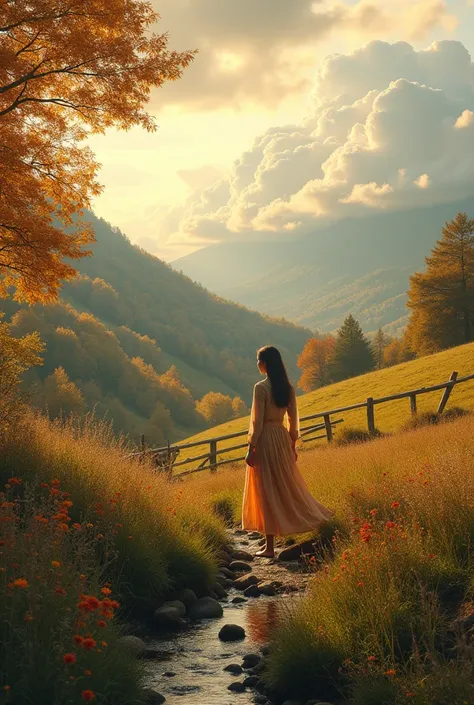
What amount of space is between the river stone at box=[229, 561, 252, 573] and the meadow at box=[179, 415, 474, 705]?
1790 mm

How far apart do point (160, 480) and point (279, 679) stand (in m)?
4.69

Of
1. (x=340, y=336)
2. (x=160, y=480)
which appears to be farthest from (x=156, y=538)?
(x=340, y=336)

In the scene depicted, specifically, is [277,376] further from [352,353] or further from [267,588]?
[352,353]

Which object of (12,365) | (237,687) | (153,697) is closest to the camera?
(153,697)

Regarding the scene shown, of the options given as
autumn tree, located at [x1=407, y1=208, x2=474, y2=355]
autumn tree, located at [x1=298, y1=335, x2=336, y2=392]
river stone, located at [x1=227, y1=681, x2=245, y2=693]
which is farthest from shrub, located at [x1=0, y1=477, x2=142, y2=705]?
autumn tree, located at [x1=298, y1=335, x2=336, y2=392]

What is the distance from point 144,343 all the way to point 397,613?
129m

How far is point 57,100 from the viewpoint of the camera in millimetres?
12328

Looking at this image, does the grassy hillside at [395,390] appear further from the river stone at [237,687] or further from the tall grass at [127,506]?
the river stone at [237,687]

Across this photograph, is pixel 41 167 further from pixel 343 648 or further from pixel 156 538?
pixel 343 648

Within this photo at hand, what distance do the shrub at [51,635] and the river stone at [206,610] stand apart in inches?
81.5

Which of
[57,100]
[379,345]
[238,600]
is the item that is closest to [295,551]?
[238,600]

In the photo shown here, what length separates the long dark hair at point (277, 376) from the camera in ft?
31.0

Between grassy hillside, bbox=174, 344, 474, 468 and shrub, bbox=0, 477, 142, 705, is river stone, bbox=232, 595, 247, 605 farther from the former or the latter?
grassy hillside, bbox=174, 344, 474, 468

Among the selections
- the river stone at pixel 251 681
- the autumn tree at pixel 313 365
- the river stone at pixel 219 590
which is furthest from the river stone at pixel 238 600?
the autumn tree at pixel 313 365
